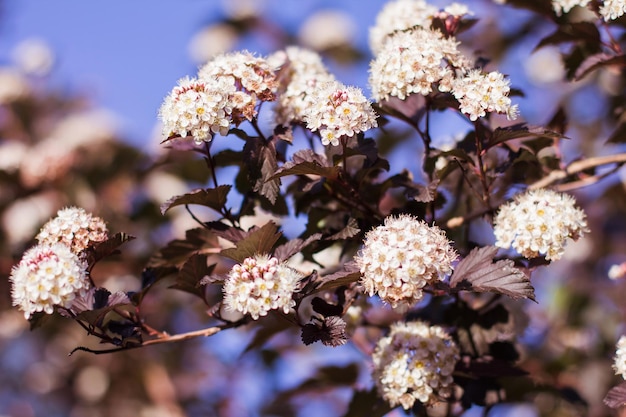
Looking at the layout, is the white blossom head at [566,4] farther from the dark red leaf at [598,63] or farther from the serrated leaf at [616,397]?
the serrated leaf at [616,397]

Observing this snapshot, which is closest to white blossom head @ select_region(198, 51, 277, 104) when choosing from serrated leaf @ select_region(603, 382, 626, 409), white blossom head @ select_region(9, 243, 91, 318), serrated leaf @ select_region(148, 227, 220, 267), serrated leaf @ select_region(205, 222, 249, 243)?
serrated leaf @ select_region(205, 222, 249, 243)

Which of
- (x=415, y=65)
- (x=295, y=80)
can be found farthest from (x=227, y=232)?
(x=415, y=65)

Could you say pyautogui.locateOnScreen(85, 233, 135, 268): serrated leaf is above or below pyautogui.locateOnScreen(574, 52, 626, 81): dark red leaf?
below

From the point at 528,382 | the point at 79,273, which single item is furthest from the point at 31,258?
the point at 528,382

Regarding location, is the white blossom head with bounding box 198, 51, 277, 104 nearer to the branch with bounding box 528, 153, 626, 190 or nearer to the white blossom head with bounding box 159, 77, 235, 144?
the white blossom head with bounding box 159, 77, 235, 144

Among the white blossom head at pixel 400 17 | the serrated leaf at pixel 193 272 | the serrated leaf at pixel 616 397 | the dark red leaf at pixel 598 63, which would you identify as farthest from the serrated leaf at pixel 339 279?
the dark red leaf at pixel 598 63

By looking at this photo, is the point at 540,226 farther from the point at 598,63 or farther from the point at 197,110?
the point at 197,110

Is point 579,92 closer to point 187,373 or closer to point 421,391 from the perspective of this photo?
point 187,373
